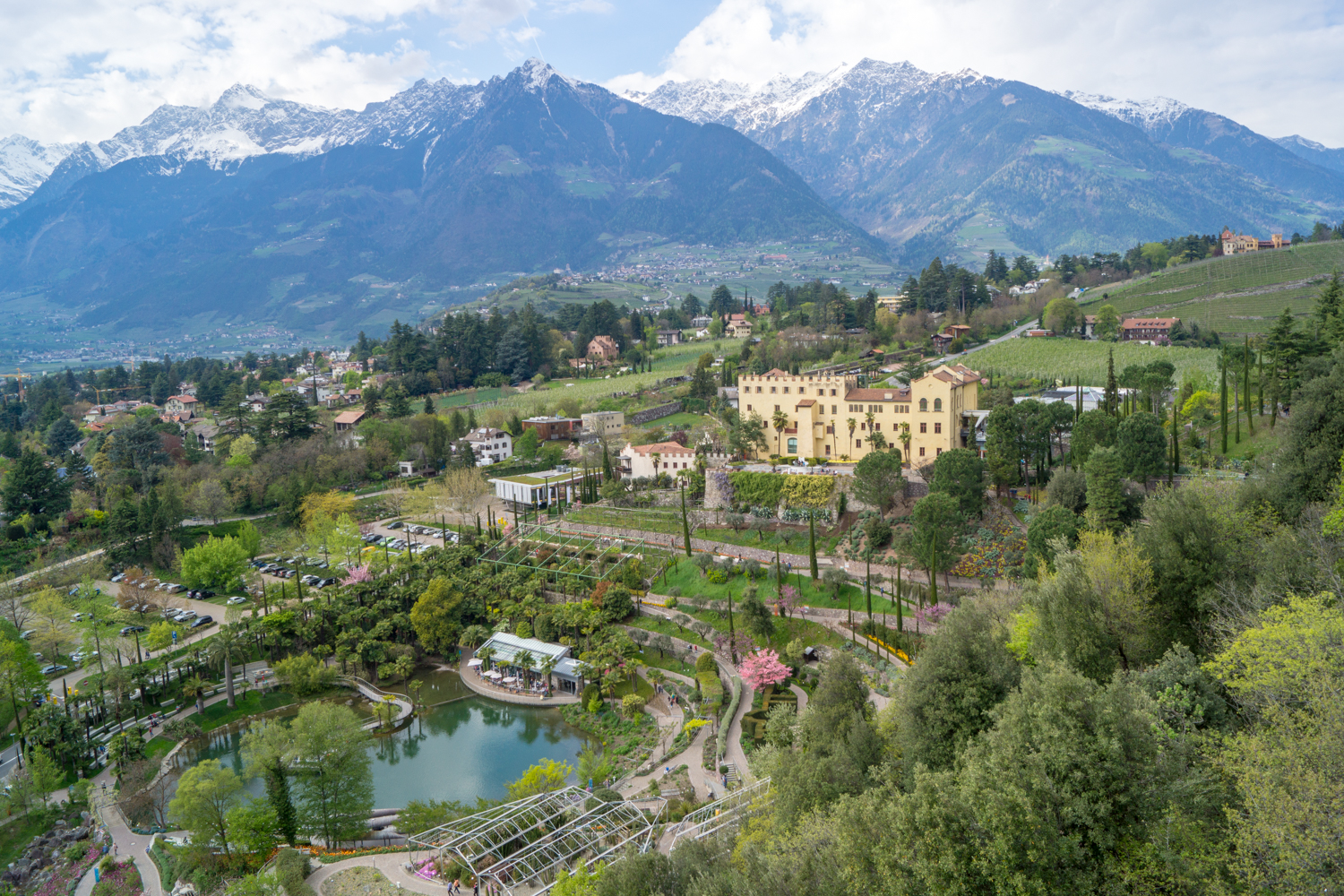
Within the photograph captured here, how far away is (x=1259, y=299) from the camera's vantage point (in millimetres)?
72875

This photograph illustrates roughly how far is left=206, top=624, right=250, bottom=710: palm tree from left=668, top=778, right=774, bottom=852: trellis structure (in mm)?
24038

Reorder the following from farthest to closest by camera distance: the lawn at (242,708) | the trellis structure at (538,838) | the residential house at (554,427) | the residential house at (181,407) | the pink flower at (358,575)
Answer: the residential house at (181,407)
the residential house at (554,427)
the pink flower at (358,575)
the lawn at (242,708)
the trellis structure at (538,838)

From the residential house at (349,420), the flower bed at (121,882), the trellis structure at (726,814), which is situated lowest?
the flower bed at (121,882)

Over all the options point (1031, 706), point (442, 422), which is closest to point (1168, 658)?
point (1031, 706)

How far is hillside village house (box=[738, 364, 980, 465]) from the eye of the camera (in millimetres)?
44406

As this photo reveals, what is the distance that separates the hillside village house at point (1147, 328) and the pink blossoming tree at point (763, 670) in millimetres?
55500

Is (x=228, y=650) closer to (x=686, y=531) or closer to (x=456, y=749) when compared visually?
(x=456, y=749)

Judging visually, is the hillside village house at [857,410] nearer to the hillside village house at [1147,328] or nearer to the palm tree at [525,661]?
the palm tree at [525,661]

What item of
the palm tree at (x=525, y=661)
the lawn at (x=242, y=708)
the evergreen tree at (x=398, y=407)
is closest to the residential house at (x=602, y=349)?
the evergreen tree at (x=398, y=407)

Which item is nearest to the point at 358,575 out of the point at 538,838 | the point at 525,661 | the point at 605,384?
the point at 525,661

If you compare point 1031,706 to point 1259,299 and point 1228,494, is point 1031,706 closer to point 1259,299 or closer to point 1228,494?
point 1228,494

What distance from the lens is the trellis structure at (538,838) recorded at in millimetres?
21266

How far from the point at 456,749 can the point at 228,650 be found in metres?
12.6

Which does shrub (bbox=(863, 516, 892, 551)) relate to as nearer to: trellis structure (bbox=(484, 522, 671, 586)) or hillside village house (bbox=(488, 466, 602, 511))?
trellis structure (bbox=(484, 522, 671, 586))
